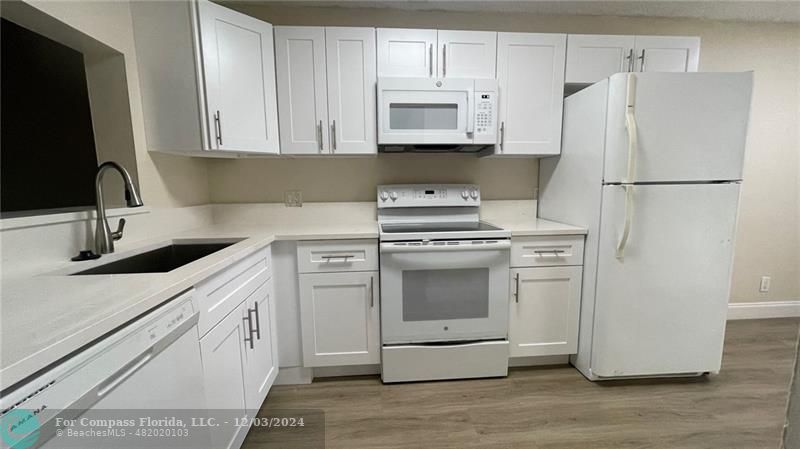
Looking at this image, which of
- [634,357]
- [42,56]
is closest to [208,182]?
[42,56]

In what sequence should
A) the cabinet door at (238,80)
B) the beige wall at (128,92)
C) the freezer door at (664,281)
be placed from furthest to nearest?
the freezer door at (664,281), the cabinet door at (238,80), the beige wall at (128,92)

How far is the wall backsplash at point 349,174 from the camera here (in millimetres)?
2199

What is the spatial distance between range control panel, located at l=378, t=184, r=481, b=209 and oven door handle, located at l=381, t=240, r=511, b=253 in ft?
1.80

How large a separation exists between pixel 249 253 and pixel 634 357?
7.10ft

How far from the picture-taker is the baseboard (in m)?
2.58

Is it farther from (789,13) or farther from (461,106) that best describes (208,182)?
(789,13)

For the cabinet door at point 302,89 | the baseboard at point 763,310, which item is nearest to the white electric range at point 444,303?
the cabinet door at point 302,89

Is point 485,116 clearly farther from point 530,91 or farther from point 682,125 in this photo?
point 682,125

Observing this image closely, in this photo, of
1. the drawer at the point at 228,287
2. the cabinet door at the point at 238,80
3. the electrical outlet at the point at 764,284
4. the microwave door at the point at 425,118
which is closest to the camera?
the drawer at the point at 228,287

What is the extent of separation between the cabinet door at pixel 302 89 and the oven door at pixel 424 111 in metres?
0.39

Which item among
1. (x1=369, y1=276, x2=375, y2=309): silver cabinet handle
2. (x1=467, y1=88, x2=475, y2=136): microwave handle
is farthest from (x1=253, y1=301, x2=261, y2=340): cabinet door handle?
(x1=467, y1=88, x2=475, y2=136): microwave handle

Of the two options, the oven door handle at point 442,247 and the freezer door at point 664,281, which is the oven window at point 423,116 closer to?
the oven door handle at point 442,247

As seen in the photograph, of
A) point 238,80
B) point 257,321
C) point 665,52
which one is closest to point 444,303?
point 257,321

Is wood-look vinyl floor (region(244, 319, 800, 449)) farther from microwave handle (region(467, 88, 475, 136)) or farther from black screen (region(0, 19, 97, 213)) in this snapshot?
microwave handle (region(467, 88, 475, 136))
